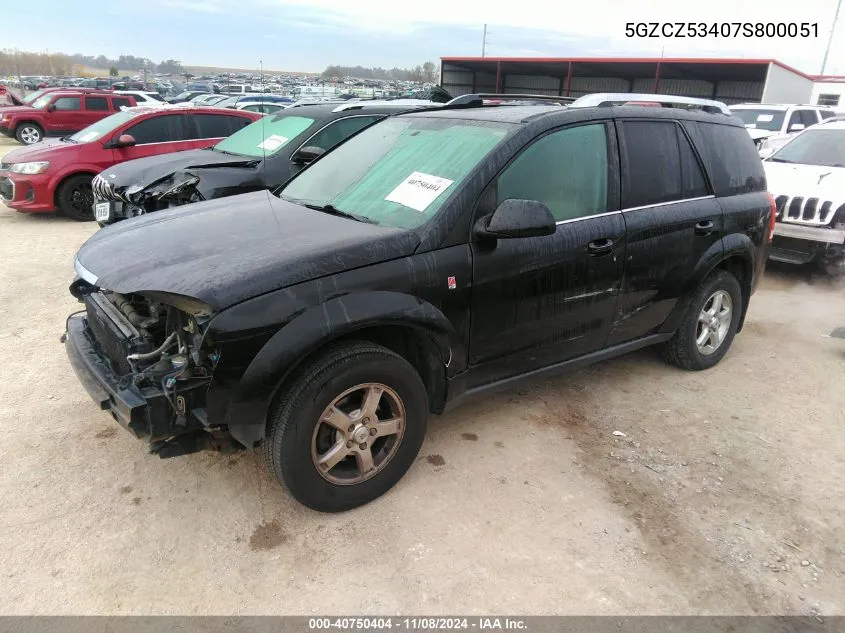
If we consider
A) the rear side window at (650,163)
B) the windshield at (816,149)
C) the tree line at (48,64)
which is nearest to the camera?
the rear side window at (650,163)

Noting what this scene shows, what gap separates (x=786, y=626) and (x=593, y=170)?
7.81ft

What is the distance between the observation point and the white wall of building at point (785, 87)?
22.5m

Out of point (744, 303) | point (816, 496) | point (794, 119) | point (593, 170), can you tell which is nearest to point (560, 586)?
point (816, 496)

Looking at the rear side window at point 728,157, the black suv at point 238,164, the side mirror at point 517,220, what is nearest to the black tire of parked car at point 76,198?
the black suv at point 238,164

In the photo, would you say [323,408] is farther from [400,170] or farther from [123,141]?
[123,141]

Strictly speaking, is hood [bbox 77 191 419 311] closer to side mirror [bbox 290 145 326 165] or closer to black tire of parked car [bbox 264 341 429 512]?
black tire of parked car [bbox 264 341 429 512]

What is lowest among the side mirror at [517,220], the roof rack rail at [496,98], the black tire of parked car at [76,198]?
the black tire of parked car at [76,198]

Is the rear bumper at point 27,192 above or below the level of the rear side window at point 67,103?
below

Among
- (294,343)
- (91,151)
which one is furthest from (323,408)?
(91,151)

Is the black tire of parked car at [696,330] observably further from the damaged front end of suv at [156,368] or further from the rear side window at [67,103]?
the rear side window at [67,103]

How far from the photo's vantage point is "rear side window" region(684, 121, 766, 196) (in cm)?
409

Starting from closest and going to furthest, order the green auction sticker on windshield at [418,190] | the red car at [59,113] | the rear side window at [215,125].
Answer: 1. the green auction sticker on windshield at [418,190]
2. the rear side window at [215,125]
3. the red car at [59,113]

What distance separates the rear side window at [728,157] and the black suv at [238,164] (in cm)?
322

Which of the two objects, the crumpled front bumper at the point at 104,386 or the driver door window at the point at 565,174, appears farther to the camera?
the driver door window at the point at 565,174
